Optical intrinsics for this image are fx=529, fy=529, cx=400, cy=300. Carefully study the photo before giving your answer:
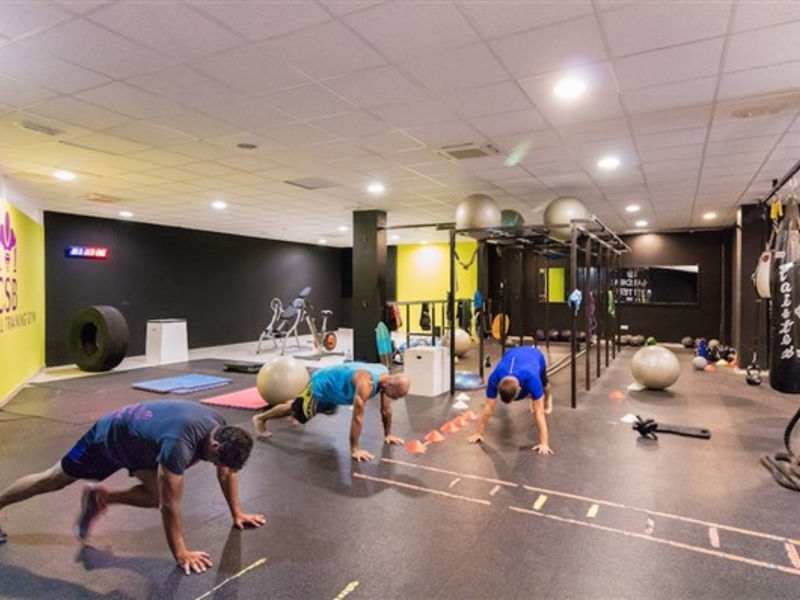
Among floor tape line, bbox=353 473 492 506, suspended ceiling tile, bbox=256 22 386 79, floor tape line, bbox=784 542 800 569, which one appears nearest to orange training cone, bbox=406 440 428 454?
floor tape line, bbox=353 473 492 506

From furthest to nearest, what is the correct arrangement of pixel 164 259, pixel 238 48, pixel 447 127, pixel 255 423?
pixel 164 259
pixel 255 423
pixel 447 127
pixel 238 48

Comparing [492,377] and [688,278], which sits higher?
Answer: [688,278]

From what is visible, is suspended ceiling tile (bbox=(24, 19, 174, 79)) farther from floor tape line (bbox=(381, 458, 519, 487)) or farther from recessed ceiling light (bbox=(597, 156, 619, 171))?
recessed ceiling light (bbox=(597, 156, 619, 171))

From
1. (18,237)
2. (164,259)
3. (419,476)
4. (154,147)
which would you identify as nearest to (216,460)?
(419,476)

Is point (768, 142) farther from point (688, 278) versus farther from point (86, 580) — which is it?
point (688, 278)

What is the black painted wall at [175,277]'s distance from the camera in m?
9.24

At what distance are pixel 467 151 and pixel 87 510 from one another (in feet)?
13.9

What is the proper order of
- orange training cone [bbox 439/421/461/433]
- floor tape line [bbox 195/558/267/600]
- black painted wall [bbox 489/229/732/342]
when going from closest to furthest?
floor tape line [bbox 195/558/267/600], orange training cone [bbox 439/421/461/433], black painted wall [bbox 489/229/732/342]

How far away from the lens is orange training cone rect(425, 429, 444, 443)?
182 inches

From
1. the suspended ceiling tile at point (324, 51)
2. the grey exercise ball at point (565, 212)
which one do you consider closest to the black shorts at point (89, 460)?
the suspended ceiling tile at point (324, 51)

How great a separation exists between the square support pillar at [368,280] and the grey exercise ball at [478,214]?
8.37ft

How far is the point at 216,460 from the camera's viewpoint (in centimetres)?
252

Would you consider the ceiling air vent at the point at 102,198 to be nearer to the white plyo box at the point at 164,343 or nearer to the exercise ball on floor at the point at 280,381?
the white plyo box at the point at 164,343

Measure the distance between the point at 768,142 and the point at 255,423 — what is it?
5.38 metres
